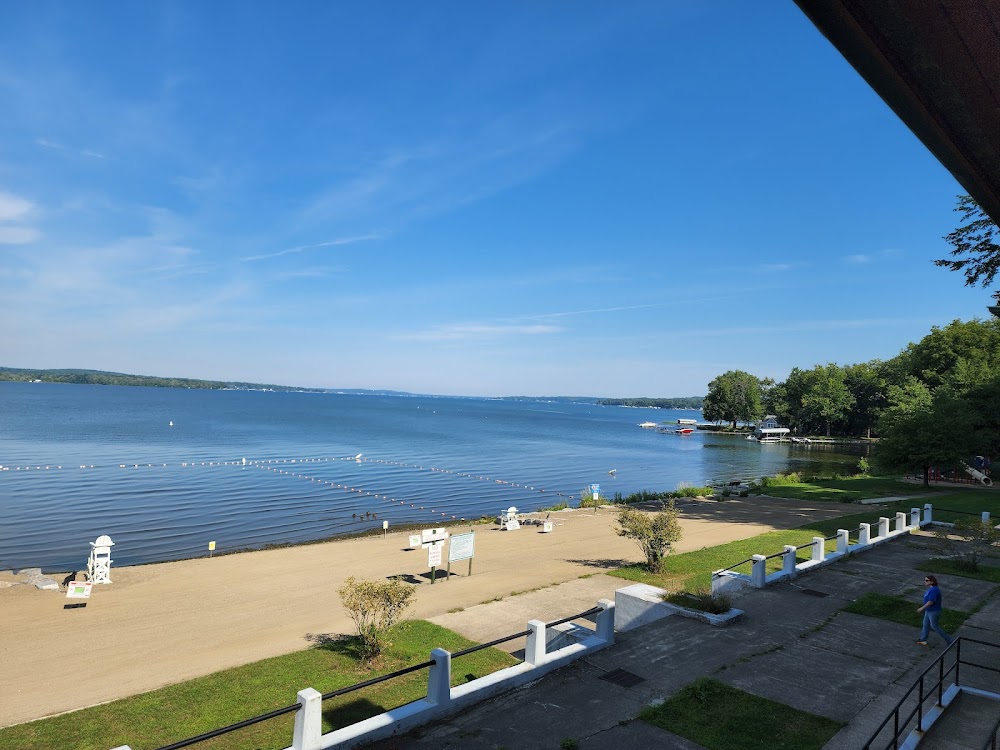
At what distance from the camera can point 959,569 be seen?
17.3m

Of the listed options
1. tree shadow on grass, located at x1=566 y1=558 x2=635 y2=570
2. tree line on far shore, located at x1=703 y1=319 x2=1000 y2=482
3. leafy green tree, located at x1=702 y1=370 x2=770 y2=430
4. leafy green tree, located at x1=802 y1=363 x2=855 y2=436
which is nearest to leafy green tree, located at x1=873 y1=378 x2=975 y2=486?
tree line on far shore, located at x1=703 y1=319 x2=1000 y2=482

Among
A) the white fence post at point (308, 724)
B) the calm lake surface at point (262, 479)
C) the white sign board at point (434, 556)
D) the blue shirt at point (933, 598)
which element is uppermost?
the blue shirt at point (933, 598)

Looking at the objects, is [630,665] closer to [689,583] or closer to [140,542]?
[689,583]

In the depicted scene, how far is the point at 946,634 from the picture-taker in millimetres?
11773

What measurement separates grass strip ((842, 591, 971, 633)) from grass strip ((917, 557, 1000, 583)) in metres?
4.03

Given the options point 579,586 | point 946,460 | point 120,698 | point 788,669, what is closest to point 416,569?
point 579,586

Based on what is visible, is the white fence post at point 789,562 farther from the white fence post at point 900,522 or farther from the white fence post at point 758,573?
the white fence post at point 900,522

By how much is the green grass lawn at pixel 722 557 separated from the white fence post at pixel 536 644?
208 inches

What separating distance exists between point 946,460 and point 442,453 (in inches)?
2031

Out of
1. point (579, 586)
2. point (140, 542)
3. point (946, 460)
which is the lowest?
point (140, 542)

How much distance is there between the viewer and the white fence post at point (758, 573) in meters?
15.0

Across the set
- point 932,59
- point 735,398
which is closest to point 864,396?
point 735,398

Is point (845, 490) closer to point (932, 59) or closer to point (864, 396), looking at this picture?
point (932, 59)

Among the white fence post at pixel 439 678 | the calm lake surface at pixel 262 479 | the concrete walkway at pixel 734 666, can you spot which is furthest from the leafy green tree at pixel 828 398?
the white fence post at pixel 439 678
